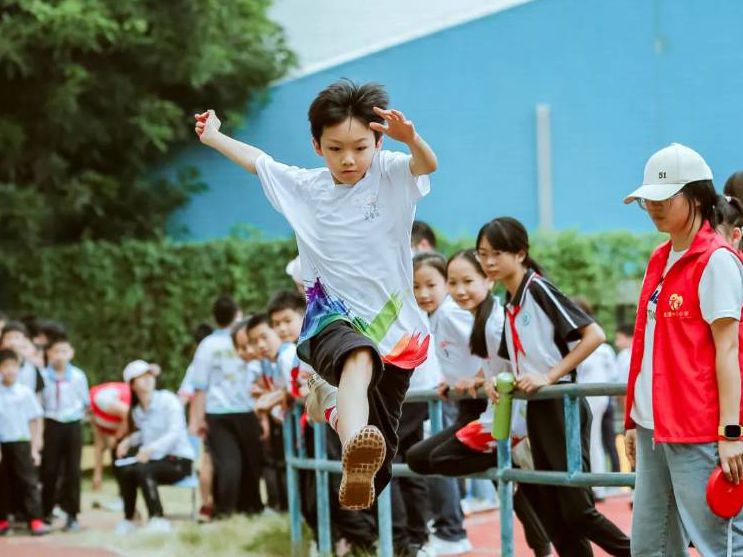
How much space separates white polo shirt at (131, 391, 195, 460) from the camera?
11.6 meters

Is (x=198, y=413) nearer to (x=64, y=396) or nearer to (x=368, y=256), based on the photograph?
(x=64, y=396)

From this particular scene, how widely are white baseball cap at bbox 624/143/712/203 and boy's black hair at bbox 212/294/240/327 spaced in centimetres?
765

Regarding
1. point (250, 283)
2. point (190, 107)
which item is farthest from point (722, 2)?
point (190, 107)

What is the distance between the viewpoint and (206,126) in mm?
5750

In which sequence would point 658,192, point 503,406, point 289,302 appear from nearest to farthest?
point 658,192 < point 503,406 < point 289,302

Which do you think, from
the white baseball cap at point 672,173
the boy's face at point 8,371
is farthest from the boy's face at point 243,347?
the white baseball cap at point 672,173

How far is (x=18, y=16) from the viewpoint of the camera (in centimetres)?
1752

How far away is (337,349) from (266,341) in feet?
17.1

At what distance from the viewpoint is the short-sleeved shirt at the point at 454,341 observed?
25.2 feet

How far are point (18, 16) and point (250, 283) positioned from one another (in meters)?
4.62

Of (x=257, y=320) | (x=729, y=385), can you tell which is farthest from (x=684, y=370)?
(x=257, y=320)

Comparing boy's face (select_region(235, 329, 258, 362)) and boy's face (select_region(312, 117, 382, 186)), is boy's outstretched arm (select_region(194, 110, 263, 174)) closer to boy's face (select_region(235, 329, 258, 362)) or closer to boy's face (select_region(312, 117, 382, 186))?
boy's face (select_region(312, 117, 382, 186))

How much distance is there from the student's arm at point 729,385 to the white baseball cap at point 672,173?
0.53m

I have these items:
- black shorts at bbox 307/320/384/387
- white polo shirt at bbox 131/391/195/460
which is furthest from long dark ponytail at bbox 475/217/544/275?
white polo shirt at bbox 131/391/195/460
